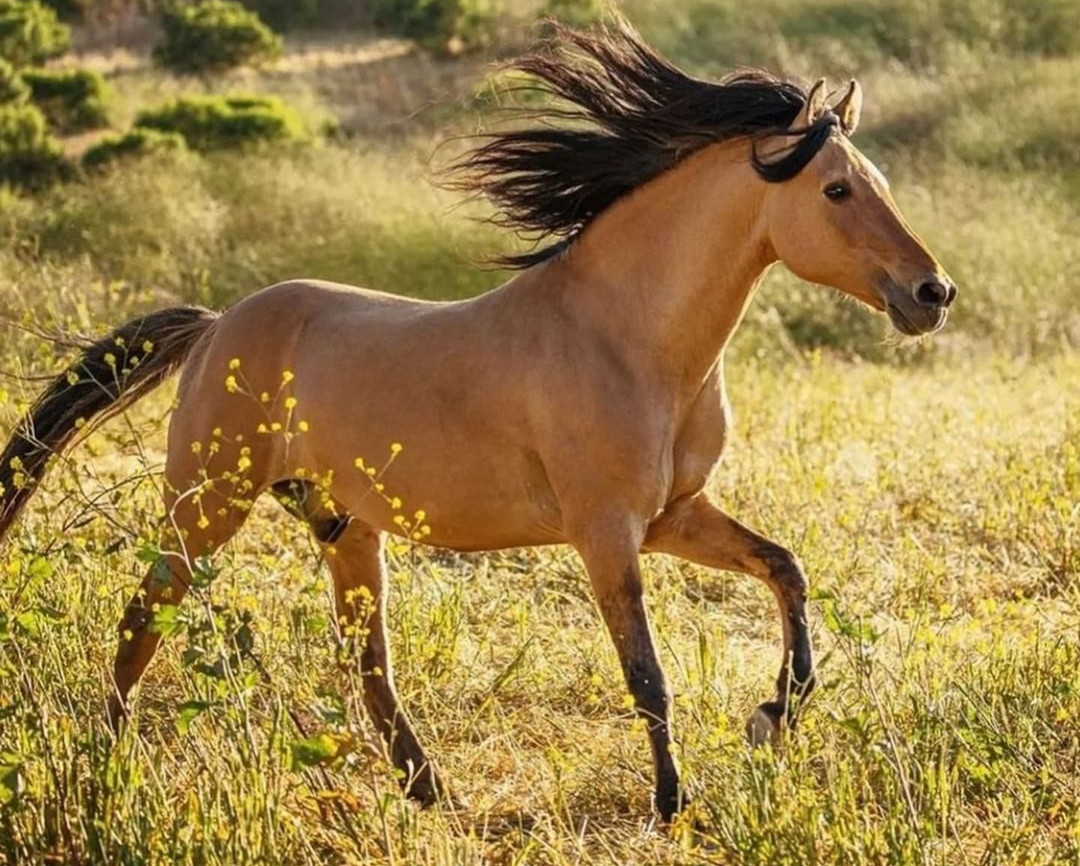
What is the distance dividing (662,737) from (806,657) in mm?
505

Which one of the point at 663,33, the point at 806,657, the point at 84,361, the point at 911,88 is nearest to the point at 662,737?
the point at 806,657

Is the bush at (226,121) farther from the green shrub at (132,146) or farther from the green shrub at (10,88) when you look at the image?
the green shrub at (10,88)

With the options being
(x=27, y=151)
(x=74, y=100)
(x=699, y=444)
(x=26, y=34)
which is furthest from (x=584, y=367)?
(x=26, y=34)

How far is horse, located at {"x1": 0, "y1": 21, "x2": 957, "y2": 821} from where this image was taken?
4855mm

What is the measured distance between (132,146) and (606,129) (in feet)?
47.0

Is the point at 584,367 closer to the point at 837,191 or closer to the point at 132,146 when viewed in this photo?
the point at 837,191

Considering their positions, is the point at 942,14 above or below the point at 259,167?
above

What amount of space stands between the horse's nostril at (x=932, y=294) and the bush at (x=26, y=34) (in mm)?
23344

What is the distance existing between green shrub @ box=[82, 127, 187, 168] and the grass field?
240 cm

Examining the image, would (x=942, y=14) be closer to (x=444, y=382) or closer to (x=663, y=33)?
(x=663, y=33)

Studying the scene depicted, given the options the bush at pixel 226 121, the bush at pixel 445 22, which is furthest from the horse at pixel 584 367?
the bush at pixel 445 22

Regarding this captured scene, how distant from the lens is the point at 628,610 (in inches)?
190

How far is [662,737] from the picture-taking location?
185 inches

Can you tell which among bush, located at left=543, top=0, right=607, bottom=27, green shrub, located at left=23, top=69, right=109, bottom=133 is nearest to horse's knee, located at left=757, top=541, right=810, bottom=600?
green shrub, located at left=23, top=69, right=109, bottom=133
